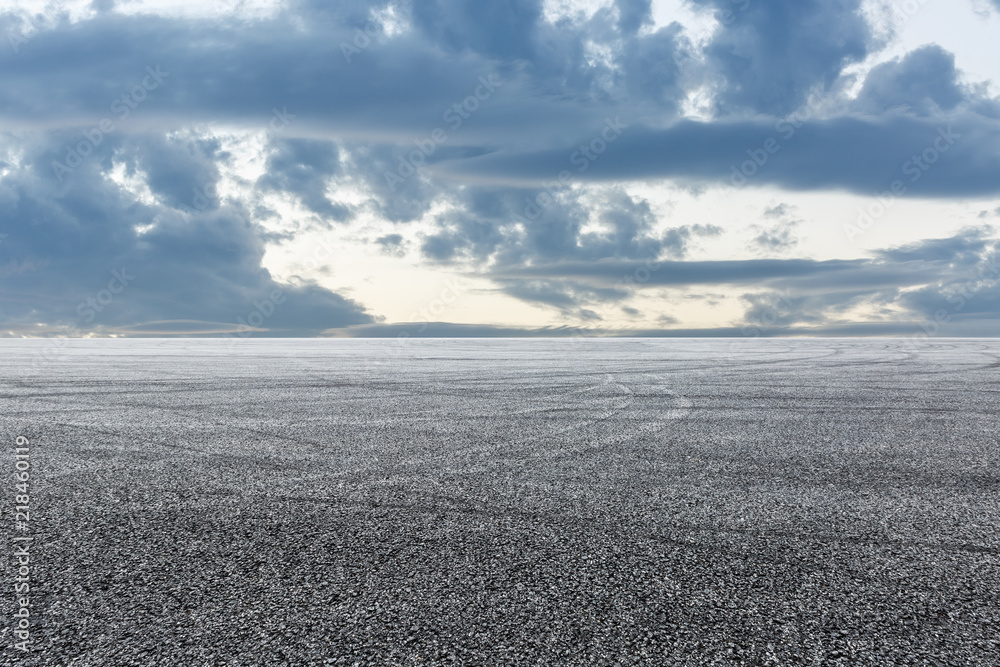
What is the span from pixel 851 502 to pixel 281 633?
11.4 ft

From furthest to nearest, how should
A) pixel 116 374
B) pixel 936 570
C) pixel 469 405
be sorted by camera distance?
pixel 116 374
pixel 469 405
pixel 936 570

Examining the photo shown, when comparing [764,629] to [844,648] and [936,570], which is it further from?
[936,570]

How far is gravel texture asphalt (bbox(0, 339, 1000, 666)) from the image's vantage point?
2.36m

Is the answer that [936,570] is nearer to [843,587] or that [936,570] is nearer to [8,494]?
[843,587]

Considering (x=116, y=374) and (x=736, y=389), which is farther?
(x=116, y=374)

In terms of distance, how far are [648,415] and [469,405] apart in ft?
7.95

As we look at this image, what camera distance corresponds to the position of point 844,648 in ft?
7.57

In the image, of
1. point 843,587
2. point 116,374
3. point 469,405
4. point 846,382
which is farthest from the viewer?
point 116,374

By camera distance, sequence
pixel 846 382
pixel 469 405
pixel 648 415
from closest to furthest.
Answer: pixel 648 415, pixel 469 405, pixel 846 382

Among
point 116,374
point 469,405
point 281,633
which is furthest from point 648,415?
point 116,374

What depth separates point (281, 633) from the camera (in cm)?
241

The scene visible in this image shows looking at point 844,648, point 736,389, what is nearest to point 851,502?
point 844,648

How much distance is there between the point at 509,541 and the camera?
10.9ft

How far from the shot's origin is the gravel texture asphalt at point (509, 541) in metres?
2.36
